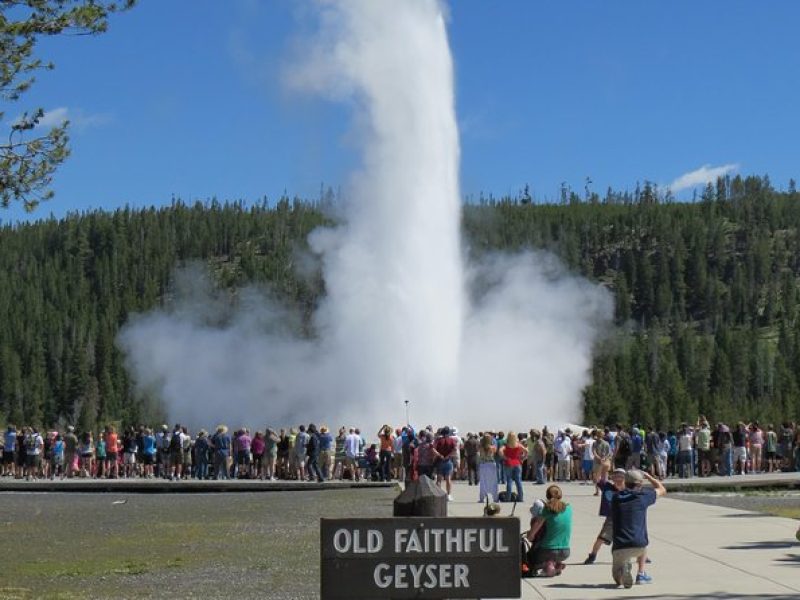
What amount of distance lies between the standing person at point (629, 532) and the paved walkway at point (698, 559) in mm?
149

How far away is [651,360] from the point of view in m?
150

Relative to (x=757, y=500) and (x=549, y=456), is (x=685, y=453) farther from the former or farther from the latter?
(x=757, y=500)

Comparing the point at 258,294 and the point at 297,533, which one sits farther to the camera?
the point at 258,294

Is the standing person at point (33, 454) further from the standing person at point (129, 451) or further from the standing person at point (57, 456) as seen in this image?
the standing person at point (129, 451)

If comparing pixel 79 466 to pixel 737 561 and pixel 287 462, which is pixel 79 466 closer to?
pixel 287 462

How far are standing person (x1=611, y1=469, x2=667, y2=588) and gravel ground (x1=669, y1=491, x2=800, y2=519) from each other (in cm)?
747

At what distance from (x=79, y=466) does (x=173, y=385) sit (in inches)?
2877

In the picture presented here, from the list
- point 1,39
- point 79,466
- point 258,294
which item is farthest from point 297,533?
point 258,294

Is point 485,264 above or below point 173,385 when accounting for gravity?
above

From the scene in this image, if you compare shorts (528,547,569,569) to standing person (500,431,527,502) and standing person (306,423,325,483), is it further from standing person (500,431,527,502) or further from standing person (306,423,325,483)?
standing person (306,423,325,483)

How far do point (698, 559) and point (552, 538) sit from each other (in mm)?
1945

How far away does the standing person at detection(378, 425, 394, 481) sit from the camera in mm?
30438

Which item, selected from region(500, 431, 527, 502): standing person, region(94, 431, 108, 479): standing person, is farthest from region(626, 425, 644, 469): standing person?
region(94, 431, 108, 479): standing person

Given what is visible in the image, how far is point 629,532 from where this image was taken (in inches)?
473
